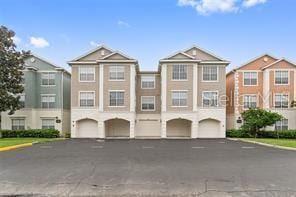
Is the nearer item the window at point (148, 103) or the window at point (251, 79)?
the window at point (251, 79)

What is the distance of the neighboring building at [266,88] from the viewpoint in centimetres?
3806

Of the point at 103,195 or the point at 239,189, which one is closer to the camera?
the point at 103,195

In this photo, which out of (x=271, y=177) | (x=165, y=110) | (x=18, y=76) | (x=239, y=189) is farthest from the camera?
(x=165, y=110)

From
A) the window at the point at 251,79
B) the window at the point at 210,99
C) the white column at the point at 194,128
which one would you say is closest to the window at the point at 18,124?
the white column at the point at 194,128

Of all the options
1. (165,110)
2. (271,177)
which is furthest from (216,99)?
(271,177)

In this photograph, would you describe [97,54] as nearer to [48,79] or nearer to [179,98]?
[48,79]

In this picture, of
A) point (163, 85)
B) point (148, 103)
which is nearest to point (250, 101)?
point (163, 85)

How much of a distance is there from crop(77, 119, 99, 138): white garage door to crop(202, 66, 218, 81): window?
43.3 ft

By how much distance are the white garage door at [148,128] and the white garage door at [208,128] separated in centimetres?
497

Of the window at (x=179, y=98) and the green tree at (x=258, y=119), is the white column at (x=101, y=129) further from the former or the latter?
the green tree at (x=258, y=119)

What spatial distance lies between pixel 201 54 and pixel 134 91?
28.2 feet

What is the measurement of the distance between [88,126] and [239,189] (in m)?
31.3

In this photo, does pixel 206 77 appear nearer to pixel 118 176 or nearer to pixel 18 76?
pixel 18 76

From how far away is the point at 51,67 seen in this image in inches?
1547
